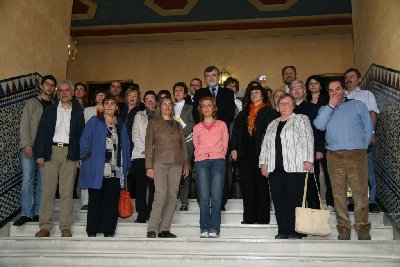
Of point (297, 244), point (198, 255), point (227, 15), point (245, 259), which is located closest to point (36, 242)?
point (198, 255)

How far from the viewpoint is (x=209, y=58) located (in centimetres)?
1208

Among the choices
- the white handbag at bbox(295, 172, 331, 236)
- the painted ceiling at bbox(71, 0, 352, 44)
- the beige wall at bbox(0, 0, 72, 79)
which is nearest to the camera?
the white handbag at bbox(295, 172, 331, 236)

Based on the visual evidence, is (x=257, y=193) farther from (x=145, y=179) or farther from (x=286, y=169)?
(x=145, y=179)

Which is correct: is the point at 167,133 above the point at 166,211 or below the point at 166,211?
above

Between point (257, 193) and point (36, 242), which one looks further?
point (257, 193)

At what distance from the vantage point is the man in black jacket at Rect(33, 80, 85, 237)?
5.05 meters

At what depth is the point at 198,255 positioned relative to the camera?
420 centimetres

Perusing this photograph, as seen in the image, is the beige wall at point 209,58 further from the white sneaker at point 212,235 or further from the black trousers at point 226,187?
the white sneaker at point 212,235

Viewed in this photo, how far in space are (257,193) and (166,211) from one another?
3.08 feet

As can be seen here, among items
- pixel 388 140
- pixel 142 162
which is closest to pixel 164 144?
pixel 142 162

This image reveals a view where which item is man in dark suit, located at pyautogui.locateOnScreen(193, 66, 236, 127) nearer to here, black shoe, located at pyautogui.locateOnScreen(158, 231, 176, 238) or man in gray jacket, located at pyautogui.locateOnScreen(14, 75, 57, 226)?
black shoe, located at pyautogui.locateOnScreen(158, 231, 176, 238)

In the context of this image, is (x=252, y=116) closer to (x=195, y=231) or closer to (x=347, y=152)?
(x=347, y=152)

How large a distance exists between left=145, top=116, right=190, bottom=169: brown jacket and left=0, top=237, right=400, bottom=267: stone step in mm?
873

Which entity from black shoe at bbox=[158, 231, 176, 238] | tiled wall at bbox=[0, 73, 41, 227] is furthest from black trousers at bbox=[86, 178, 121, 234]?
tiled wall at bbox=[0, 73, 41, 227]
